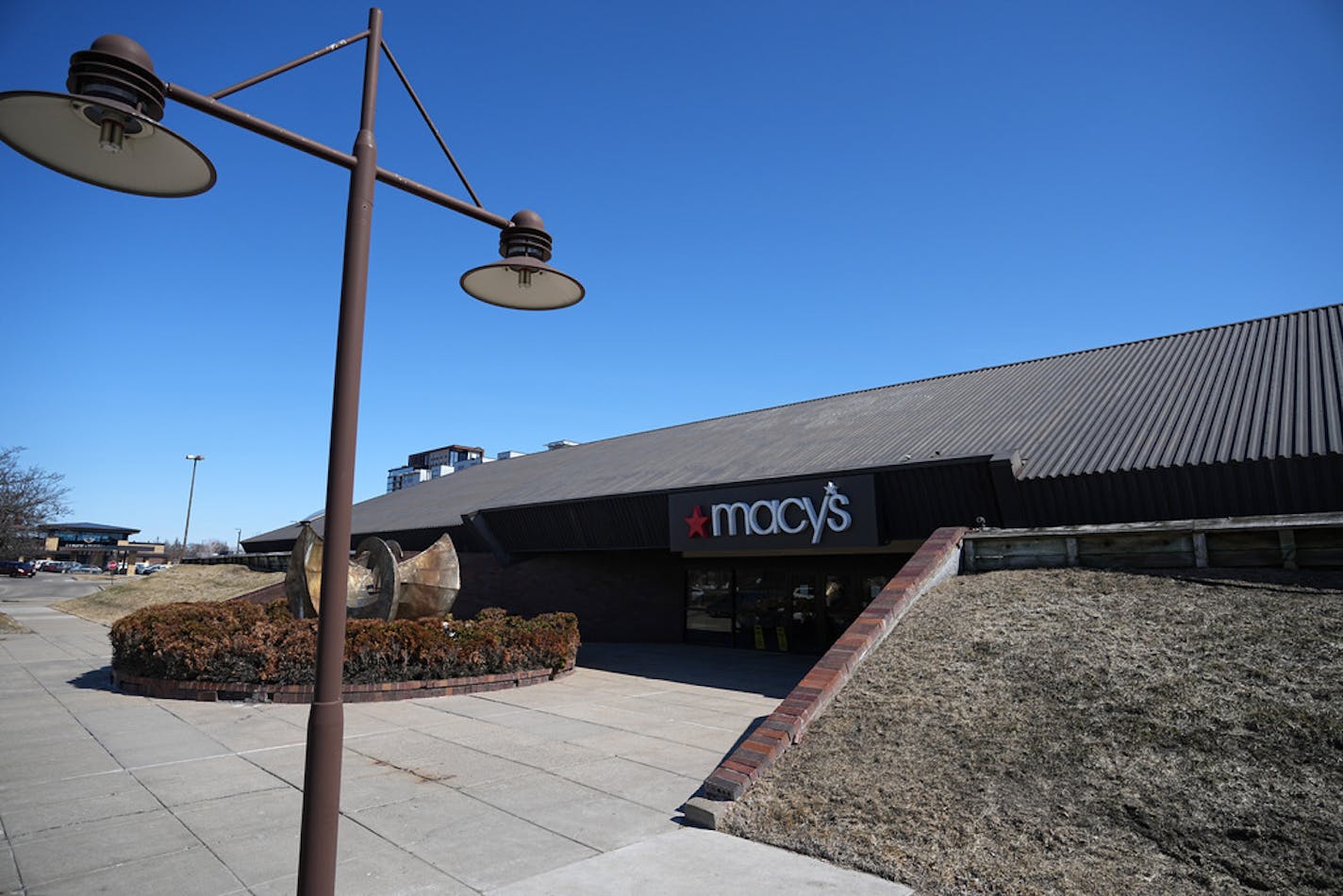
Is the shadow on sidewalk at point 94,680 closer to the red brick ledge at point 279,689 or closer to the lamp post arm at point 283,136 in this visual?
the red brick ledge at point 279,689

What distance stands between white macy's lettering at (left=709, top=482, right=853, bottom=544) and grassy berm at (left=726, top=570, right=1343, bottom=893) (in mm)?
6444

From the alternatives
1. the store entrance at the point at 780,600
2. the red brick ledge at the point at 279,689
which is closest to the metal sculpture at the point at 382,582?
the red brick ledge at the point at 279,689

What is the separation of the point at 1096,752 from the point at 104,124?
7.98m

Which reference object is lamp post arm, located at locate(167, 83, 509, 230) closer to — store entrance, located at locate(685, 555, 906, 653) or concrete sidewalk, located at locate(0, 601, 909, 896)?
concrete sidewalk, located at locate(0, 601, 909, 896)

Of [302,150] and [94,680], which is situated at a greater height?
[302,150]

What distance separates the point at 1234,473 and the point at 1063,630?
18.4 ft

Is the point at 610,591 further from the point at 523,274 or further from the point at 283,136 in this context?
the point at 283,136

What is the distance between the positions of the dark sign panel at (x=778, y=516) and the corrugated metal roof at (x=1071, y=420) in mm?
413

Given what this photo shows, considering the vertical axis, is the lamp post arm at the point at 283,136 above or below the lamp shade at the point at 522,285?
above

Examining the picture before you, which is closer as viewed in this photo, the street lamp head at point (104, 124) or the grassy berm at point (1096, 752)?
the street lamp head at point (104, 124)

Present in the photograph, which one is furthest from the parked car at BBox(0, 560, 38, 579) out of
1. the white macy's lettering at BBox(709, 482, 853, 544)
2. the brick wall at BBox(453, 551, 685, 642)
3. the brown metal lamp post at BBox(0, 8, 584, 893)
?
the brown metal lamp post at BBox(0, 8, 584, 893)

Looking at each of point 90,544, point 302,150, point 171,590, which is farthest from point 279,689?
point 90,544

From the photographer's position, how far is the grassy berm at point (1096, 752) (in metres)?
5.20

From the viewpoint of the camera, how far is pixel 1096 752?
6.36 meters
